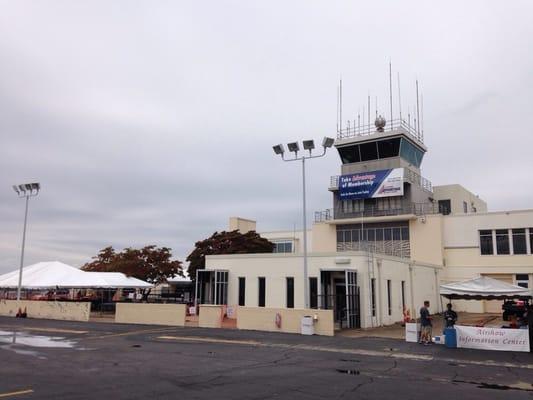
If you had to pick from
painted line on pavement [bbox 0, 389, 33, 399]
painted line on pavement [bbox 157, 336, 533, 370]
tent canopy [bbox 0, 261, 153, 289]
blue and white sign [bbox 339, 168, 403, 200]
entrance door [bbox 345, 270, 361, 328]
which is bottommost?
painted line on pavement [bbox 157, 336, 533, 370]

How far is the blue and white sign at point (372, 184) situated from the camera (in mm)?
47875

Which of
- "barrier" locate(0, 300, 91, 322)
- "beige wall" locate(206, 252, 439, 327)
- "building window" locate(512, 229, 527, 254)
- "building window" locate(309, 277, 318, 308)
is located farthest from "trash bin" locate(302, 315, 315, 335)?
"building window" locate(512, 229, 527, 254)

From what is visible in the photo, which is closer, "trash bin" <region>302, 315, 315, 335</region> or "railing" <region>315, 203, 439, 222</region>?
"trash bin" <region>302, 315, 315, 335</region>

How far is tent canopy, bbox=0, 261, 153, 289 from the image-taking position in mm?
38188

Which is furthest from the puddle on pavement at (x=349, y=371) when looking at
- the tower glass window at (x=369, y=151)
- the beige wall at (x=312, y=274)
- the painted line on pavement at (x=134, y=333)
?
the tower glass window at (x=369, y=151)

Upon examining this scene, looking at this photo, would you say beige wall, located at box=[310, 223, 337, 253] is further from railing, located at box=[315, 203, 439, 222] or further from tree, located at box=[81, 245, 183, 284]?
tree, located at box=[81, 245, 183, 284]

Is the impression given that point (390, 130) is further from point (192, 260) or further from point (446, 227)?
point (192, 260)

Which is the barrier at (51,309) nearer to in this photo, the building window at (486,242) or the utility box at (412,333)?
the utility box at (412,333)

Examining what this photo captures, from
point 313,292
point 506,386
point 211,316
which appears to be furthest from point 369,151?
point 506,386

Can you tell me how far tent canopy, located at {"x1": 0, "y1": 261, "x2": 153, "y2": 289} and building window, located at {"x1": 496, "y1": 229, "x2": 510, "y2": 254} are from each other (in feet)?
100

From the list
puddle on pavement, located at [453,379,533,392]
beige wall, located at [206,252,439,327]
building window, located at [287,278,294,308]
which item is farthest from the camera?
building window, located at [287,278,294,308]

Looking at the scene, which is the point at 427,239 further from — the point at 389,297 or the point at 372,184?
the point at 389,297

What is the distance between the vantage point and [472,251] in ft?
148

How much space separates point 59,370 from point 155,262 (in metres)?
36.6
